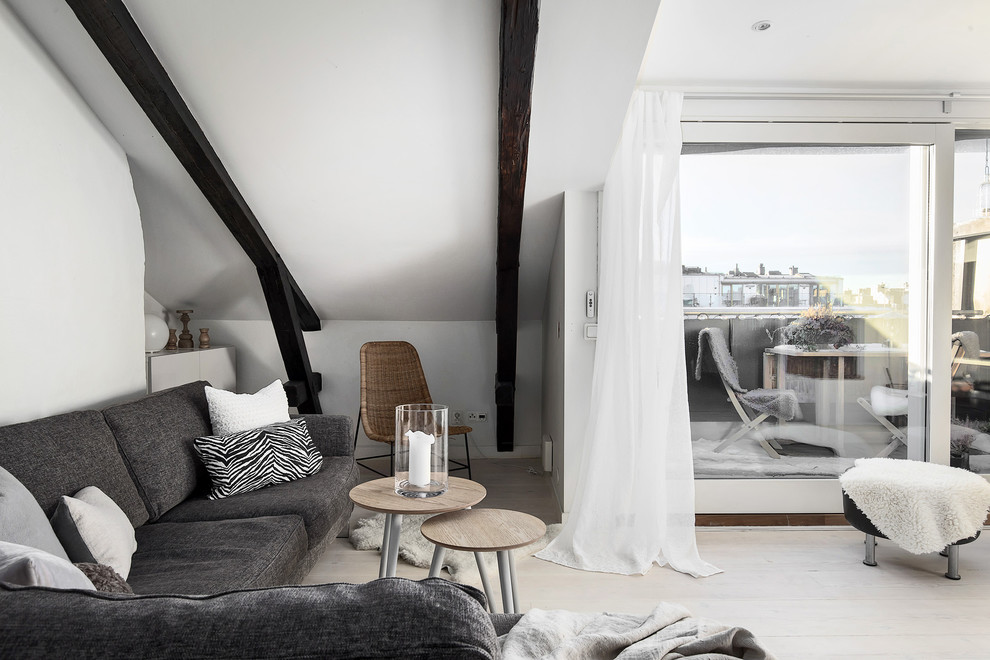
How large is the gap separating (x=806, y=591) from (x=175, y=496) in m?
2.48

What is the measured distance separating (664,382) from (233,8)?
2343 mm

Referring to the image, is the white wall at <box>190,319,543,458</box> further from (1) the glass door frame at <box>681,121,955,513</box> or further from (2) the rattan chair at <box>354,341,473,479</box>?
(1) the glass door frame at <box>681,121,955,513</box>

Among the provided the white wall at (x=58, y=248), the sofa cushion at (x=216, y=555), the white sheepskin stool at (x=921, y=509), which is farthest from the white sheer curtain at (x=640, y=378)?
the white wall at (x=58, y=248)

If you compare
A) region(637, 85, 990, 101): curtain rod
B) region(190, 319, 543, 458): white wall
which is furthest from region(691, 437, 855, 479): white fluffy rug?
region(637, 85, 990, 101): curtain rod

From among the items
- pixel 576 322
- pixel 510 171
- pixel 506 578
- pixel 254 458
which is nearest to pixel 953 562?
pixel 576 322

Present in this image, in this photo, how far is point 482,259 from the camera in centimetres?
402

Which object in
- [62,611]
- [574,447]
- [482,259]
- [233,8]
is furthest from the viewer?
[482,259]

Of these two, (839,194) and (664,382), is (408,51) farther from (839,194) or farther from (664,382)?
(839,194)

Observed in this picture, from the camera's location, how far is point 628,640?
4.18 feet

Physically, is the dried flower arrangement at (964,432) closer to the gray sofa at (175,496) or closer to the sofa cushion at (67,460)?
the gray sofa at (175,496)

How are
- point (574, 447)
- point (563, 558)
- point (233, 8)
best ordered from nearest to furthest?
point (233, 8) → point (563, 558) → point (574, 447)

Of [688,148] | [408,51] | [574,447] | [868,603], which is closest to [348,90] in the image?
[408,51]

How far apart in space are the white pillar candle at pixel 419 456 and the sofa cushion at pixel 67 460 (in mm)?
994

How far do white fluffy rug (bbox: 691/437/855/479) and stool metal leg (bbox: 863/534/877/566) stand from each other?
57cm
